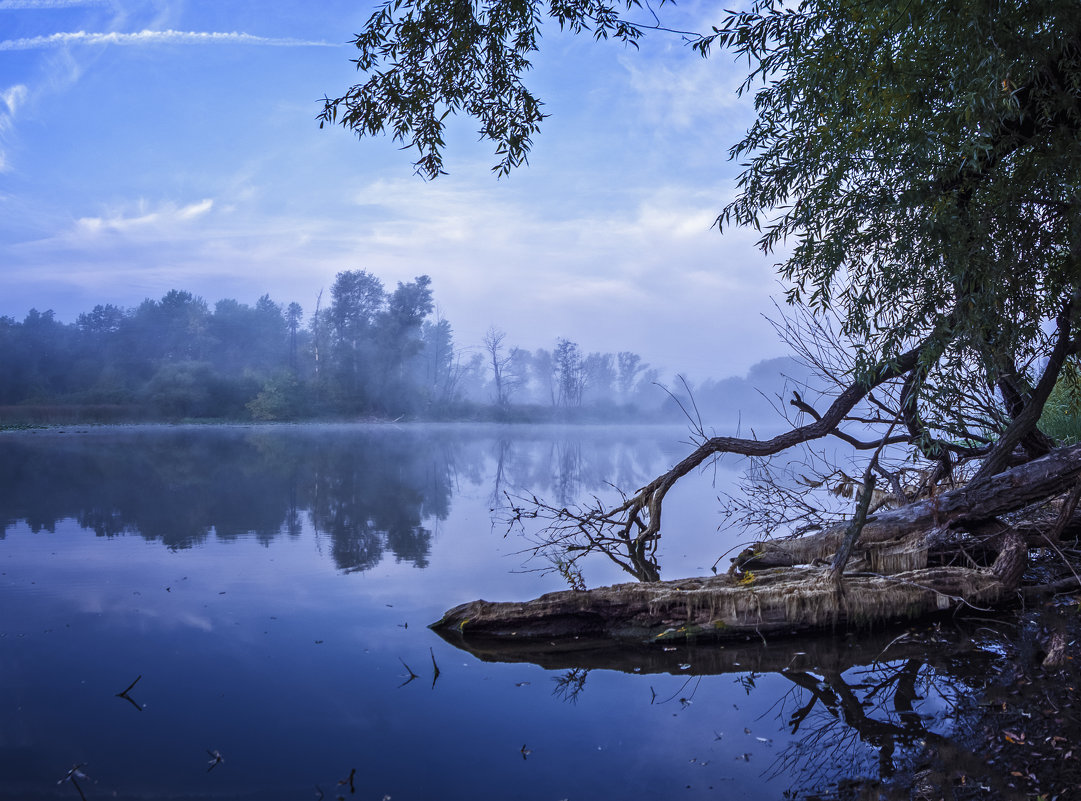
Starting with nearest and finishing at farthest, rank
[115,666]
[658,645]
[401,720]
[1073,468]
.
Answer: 1. [401,720]
2. [115,666]
3. [658,645]
4. [1073,468]

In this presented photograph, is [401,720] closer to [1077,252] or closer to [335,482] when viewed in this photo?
[1077,252]

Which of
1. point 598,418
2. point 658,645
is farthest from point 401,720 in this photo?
point 598,418

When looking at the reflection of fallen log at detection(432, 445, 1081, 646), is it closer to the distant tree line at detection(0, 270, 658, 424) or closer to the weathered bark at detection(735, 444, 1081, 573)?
Answer: the weathered bark at detection(735, 444, 1081, 573)

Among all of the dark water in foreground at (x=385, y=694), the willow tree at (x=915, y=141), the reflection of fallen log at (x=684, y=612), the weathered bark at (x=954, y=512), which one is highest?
the willow tree at (x=915, y=141)

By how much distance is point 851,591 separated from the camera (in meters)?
5.26

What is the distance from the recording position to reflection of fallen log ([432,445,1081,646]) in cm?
505

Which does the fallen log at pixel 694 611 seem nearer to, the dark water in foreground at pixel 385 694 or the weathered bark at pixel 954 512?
the dark water in foreground at pixel 385 694

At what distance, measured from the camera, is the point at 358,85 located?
4.64 m

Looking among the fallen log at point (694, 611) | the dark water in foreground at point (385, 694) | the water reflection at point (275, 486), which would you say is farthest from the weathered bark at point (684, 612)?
the water reflection at point (275, 486)

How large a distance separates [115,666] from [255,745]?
1.61 meters

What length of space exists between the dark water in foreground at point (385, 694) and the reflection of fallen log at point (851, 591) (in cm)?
21

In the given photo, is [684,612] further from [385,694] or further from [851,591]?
[385,694]

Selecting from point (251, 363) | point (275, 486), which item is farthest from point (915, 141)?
point (251, 363)

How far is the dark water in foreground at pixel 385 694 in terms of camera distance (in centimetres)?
329
